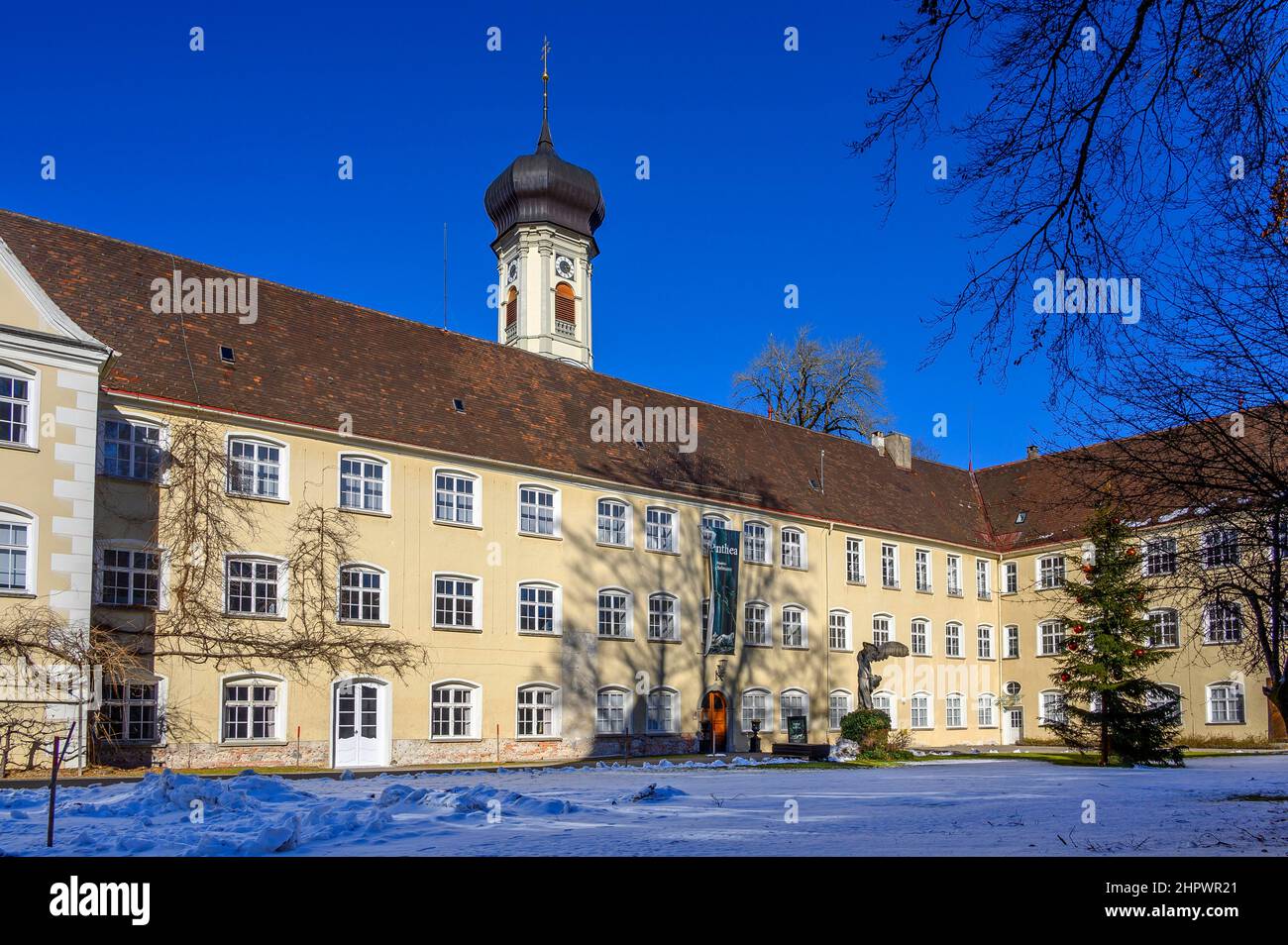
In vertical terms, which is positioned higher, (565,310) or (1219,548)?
(565,310)

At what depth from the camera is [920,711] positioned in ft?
135

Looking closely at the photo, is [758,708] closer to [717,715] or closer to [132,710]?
[717,715]

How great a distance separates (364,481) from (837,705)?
59.9ft

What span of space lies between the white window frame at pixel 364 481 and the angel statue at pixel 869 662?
512 inches

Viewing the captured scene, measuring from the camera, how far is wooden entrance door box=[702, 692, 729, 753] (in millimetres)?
33719

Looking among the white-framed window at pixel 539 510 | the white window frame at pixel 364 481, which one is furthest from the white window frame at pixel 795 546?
the white window frame at pixel 364 481

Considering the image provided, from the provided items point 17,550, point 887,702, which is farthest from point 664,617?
point 17,550

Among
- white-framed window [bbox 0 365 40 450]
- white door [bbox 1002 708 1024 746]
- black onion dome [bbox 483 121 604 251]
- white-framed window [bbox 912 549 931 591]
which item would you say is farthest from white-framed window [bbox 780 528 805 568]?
black onion dome [bbox 483 121 604 251]

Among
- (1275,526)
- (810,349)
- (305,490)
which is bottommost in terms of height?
(1275,526)

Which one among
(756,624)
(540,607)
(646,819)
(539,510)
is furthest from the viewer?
(756,624)

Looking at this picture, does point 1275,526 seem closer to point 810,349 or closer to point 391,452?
point 391,452

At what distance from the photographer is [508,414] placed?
31.7 metres
